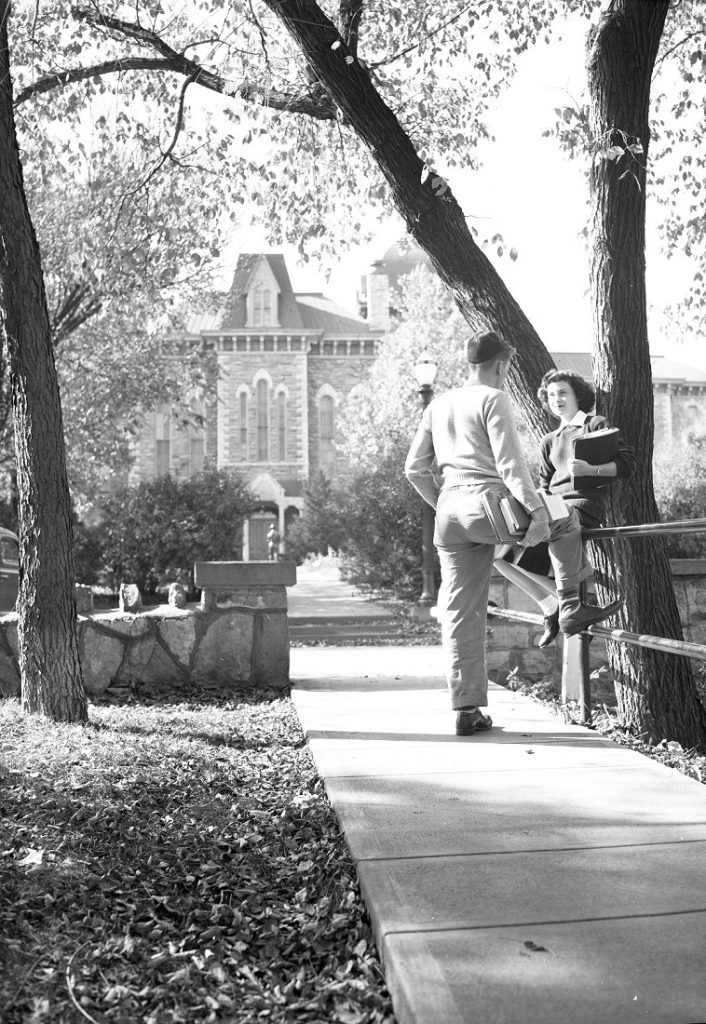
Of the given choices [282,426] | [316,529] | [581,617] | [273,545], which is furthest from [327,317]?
[581,617]

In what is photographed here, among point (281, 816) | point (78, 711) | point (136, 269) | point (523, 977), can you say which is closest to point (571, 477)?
point (281, 816)

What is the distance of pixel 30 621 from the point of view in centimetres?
543

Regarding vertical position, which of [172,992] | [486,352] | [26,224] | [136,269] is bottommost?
[172,992]

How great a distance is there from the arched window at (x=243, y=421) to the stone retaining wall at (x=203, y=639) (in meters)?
37.0

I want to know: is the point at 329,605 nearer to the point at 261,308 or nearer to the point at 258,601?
the point at 258,601

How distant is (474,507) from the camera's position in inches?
180

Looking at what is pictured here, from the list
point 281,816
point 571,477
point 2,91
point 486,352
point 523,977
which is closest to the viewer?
point 523,977

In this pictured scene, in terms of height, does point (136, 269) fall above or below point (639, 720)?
above

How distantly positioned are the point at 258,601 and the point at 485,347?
10.6 feet

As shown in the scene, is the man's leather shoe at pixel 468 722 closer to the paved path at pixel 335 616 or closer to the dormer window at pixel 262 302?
the paved path at pixel 335 616

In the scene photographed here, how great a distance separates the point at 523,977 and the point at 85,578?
56.9 ft

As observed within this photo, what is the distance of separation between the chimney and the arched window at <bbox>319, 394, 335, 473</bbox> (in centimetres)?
457

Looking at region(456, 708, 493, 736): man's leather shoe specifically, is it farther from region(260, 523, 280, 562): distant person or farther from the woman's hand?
region(260, 523, 280, 562): distant person

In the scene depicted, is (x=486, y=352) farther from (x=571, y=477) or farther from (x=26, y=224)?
(x=26, y=224)
